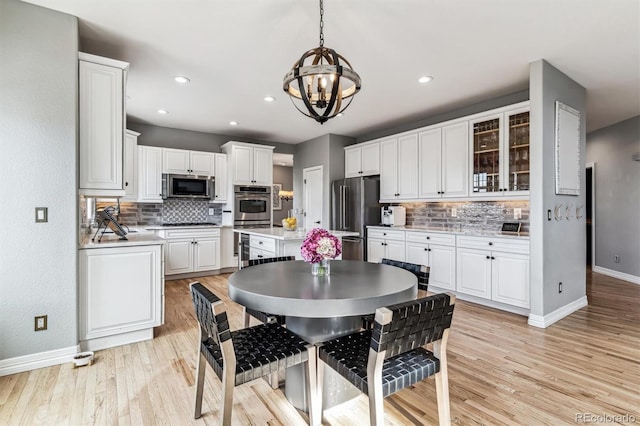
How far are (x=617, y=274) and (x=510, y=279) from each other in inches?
136

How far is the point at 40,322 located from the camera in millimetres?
2367

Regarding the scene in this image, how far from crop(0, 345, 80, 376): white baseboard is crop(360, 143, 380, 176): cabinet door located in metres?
4.49

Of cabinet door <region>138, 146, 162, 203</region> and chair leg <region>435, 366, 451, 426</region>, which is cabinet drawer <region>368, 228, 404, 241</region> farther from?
cabinet door <region>138, 146, 162, 203</region>

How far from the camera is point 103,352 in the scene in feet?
8.65

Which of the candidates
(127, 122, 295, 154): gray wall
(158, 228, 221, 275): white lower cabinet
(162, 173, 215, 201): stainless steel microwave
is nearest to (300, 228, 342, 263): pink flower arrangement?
(158, 228, 221, 275): white lower cabinet

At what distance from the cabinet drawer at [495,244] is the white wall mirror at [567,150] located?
66cm

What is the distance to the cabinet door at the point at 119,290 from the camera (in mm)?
2600

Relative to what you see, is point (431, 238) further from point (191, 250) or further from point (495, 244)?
point (191, 250)

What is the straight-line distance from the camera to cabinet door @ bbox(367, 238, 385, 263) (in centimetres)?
510

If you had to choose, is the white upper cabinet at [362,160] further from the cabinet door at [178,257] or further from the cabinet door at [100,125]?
the cabinet door at [100,125]

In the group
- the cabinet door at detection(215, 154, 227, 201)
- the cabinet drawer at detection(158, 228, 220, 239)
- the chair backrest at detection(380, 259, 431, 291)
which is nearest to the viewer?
the chair backrest at detection(380, 259, 431, 291)

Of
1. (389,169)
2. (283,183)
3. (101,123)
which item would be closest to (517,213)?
(389,169)

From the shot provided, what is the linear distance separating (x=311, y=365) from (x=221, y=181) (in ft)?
15.7

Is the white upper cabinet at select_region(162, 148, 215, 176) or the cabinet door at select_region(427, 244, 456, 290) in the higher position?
the white upper cabinet at select_region(162, 148, 215, 176)
